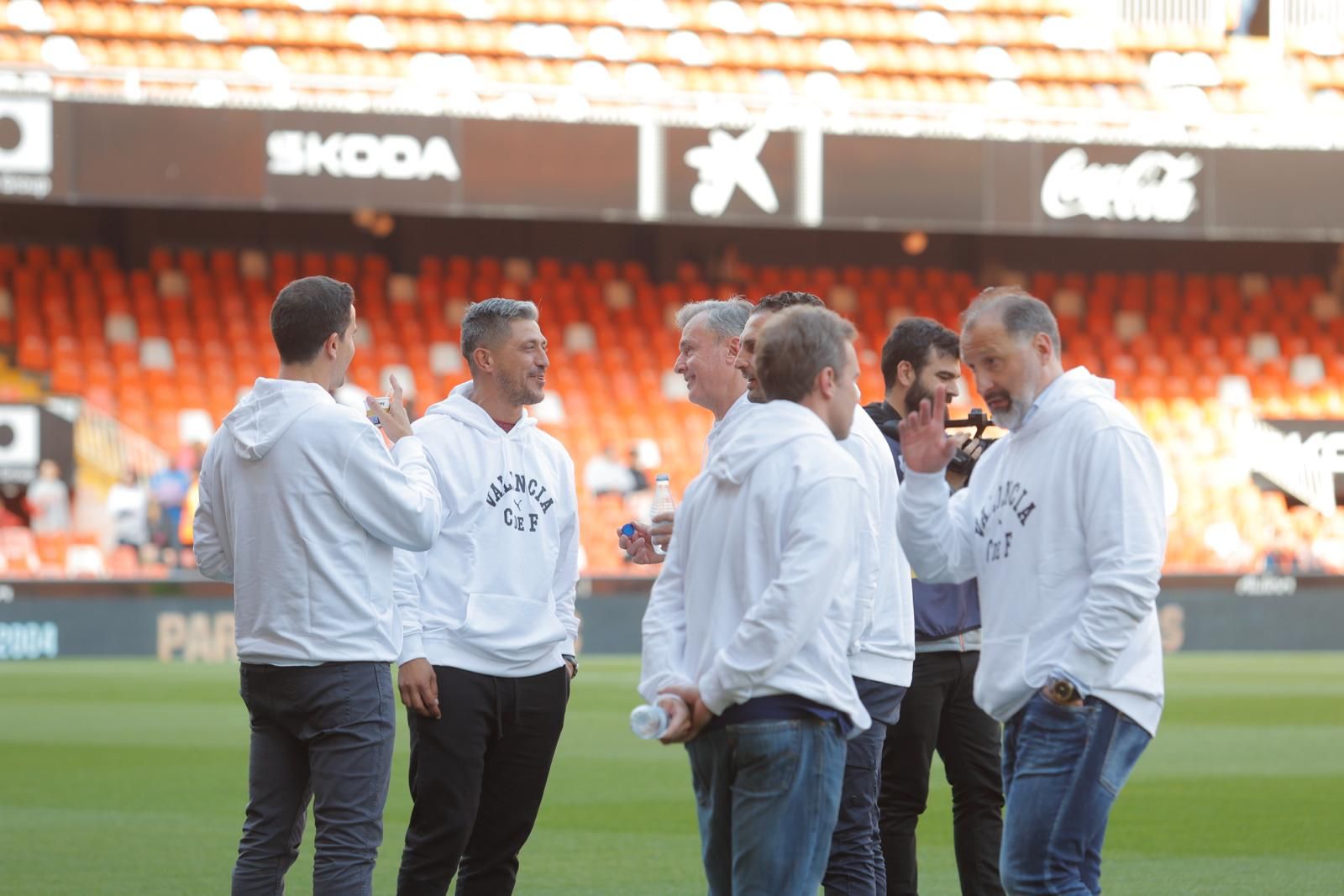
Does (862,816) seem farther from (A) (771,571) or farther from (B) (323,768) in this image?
(B) (323,768)

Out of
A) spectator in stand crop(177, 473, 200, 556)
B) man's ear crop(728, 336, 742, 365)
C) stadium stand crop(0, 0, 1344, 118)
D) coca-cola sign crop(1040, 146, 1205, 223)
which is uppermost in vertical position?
stadium stand crop(0, 0, 1344, 118)

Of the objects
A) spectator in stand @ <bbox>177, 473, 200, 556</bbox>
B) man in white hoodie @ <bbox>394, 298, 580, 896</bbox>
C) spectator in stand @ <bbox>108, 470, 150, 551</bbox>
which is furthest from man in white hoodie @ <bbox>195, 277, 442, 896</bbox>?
spectator in stand @ <bbox>108, 470, 150, 551</bbox>

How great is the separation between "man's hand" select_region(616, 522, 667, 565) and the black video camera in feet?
2.80

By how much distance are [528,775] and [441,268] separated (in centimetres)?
1790

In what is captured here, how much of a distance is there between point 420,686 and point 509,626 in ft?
1.05

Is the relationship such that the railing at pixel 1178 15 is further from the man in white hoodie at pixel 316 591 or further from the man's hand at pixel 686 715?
the man's hand at pixel 686 715

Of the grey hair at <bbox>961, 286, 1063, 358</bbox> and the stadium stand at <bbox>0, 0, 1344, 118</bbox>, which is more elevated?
the stadium stand at <bbox>0, 0, 1344, 118</bbox>

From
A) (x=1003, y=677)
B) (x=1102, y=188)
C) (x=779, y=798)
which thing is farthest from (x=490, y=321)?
(x=1102, y=188)

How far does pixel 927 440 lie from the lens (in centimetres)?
406

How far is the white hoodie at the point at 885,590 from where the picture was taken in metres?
4.61

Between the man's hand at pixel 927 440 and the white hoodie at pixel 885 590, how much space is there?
422 millimetres

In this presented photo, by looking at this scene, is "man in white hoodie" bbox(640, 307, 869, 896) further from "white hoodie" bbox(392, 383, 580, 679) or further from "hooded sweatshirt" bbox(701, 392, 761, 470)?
"white hoodie" bbox(392, 383, 580, 679)

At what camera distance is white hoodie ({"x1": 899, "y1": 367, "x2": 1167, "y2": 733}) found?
386 cm

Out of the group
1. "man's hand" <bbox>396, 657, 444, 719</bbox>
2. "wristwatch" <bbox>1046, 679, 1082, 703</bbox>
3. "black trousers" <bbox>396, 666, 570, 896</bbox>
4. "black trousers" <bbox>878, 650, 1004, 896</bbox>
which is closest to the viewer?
"wristwatch" <bbox>1046, 679, 1082, 703</bbox>
